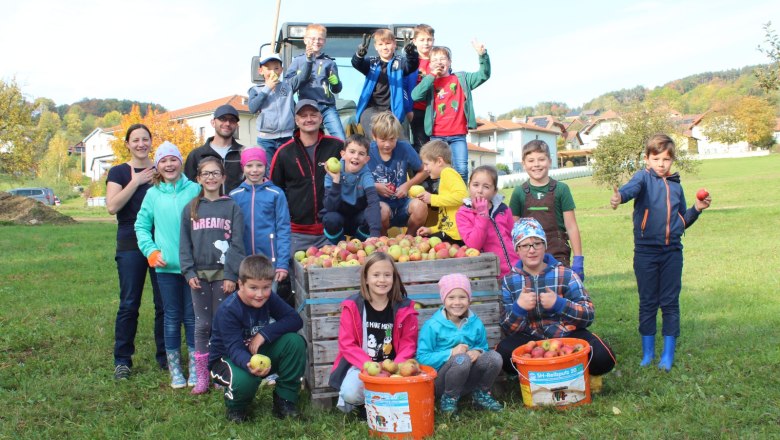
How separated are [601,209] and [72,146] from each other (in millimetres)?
102756

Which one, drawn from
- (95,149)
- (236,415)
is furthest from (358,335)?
(95,149)

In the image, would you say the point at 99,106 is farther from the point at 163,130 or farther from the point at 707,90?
the point at 707,90

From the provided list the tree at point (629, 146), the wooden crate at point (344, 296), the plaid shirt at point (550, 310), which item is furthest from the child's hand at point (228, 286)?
the tree at point (629, 146)

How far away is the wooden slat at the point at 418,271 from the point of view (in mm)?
5242

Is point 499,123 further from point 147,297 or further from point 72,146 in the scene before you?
point 147,297

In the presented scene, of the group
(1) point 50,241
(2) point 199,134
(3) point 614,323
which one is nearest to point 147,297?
(3) point 614,323

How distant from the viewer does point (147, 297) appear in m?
11.6

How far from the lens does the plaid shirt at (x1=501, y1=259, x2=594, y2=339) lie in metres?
5.18

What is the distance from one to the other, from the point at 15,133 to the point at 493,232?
3792cm

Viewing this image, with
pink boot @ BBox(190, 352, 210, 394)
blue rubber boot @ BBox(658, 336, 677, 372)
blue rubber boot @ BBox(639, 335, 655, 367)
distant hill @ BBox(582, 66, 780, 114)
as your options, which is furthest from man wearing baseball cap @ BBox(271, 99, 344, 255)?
distant hill @ BBox(582, 66, 780, 114)

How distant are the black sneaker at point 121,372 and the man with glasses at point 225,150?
180cm

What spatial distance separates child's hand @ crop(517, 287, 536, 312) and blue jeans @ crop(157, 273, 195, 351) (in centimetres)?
275

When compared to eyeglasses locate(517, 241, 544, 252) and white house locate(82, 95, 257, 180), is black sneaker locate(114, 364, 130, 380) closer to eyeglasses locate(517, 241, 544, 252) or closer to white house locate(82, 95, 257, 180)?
eyeglasses locate(517, 241, 544, 252)

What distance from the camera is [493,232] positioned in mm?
5809
